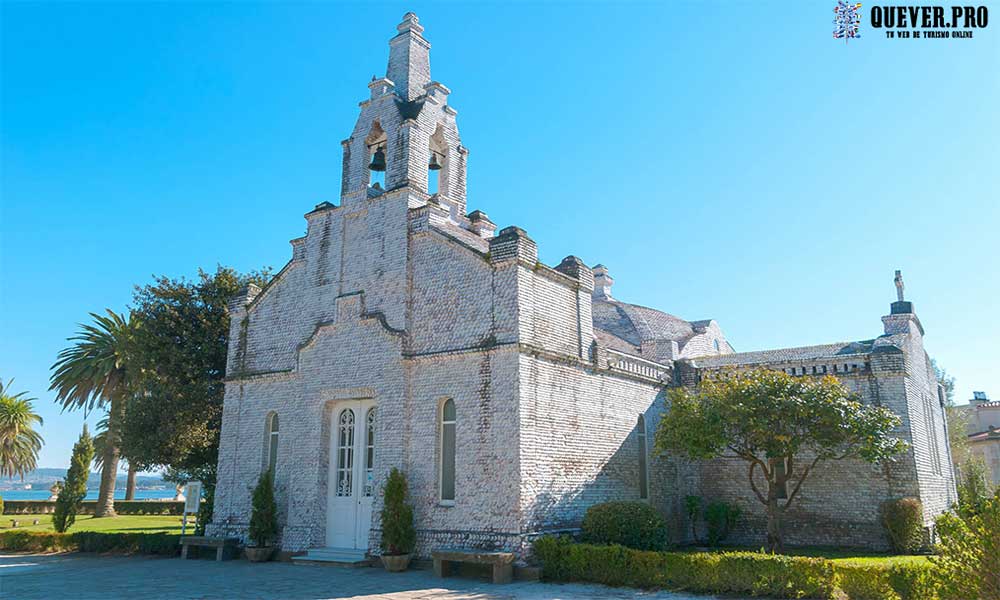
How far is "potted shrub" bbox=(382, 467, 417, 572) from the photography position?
15.6m

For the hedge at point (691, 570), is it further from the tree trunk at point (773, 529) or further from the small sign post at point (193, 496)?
the small sign post at point (193, 496)

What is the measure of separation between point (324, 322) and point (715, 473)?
1220cm

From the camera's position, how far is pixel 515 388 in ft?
50.6

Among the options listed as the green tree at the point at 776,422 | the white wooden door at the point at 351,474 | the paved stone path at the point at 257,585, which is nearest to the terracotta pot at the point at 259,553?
the paved stone path at the point at 257,585

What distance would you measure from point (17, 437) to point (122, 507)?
15.1 metres

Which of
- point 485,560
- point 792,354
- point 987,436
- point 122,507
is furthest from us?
point 987,436

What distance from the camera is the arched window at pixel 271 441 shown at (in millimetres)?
20016

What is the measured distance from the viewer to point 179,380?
24.3 meters

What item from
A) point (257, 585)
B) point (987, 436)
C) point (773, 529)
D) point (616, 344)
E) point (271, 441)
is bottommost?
point (257, 585)

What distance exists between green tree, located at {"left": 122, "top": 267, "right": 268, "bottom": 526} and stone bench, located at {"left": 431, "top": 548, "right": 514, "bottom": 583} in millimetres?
11119

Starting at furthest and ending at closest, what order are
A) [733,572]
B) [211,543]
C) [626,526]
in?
[211,543] < [626,526] < [733,572]

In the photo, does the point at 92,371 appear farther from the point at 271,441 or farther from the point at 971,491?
the point at 971,491

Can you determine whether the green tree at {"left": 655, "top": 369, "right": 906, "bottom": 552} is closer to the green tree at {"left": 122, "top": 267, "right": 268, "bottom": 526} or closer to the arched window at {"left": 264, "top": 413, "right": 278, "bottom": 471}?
the arched window at {"left": 264, "top": 413, "right": 278, "bottom": 471}

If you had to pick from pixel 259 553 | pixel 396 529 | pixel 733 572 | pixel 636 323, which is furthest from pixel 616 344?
pixel 259 553
